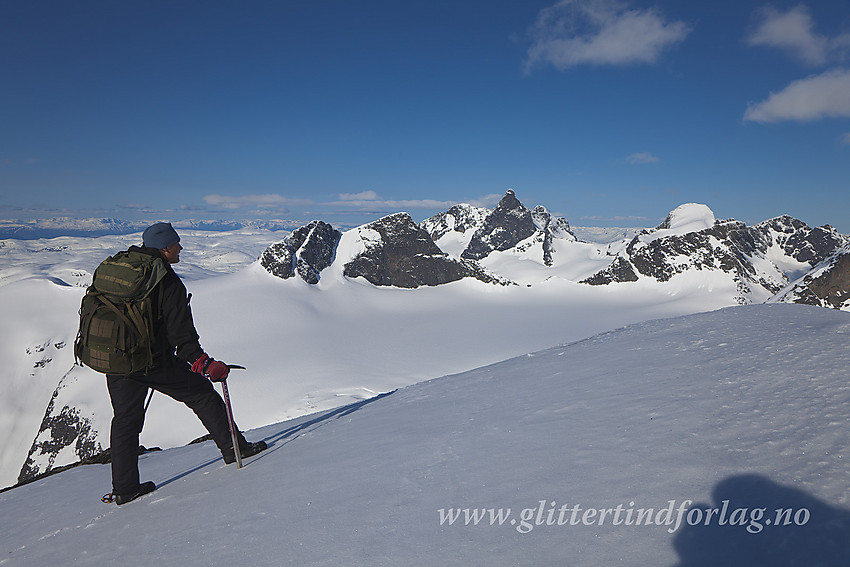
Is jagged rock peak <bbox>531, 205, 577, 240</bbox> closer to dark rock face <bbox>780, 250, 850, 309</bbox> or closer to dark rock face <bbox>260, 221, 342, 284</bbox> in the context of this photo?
dark rock face <bbox>260, 221, 342, 284</bbox>

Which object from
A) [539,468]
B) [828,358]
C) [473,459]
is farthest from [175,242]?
[828,358]

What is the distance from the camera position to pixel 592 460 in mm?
3055

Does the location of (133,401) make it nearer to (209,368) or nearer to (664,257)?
(209,368)

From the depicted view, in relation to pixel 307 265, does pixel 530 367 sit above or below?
below

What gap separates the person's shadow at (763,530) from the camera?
1869 mm

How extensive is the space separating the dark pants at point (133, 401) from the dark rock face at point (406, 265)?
89.3 metres

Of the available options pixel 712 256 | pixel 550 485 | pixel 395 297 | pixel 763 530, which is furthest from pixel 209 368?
pixel 712 256

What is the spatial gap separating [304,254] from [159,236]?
88.0 metres

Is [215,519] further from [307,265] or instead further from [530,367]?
[307,265]

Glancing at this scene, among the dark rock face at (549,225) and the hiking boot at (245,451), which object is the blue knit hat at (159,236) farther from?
the dark rock face at (549,225)

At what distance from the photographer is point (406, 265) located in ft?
314

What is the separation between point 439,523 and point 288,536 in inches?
41.8

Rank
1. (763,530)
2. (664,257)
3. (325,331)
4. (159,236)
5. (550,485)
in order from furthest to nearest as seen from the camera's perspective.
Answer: (664,257), (325,331), (159,236), (550,485), (763,530)

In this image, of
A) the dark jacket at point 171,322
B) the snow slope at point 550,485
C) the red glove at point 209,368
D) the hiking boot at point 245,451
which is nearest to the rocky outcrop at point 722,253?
the snow slope at point 550,485
